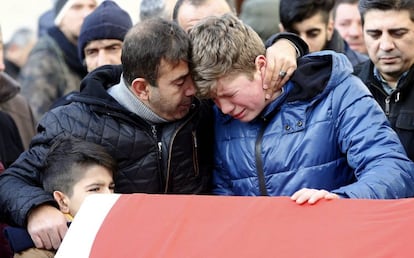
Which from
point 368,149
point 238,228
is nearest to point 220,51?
point 368,149

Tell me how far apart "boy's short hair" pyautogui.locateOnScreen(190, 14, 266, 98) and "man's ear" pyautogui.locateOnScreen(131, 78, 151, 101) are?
24 centimetres

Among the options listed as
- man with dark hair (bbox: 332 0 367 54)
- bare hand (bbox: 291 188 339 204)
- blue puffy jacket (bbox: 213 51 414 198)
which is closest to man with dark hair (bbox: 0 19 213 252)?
blue puffy jacket (bbox: 213 51 414 198)

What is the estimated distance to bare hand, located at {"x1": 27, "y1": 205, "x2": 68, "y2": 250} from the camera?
13.3ft

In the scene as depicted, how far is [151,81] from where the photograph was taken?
14.2 feet

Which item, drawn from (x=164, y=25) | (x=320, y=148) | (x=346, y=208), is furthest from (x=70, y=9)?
(x=346, y=208)

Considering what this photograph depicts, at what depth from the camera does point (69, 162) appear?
14.1ft

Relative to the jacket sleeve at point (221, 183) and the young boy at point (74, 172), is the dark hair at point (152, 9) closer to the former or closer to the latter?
the jacket sleeve at point (221, 183)

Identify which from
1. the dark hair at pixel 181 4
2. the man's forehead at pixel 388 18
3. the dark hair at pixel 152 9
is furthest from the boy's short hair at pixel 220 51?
the dark hair at pixel 152 9

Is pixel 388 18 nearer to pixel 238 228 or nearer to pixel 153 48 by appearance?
pixel 153 48

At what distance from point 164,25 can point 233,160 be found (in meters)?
0.67

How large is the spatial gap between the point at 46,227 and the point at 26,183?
0.29 meters

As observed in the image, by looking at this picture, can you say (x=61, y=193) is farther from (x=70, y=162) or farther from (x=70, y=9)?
(x=70, y=9)

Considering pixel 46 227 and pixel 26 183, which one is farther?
pixel 26 183

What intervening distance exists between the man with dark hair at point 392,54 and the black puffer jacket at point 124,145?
1.19m
